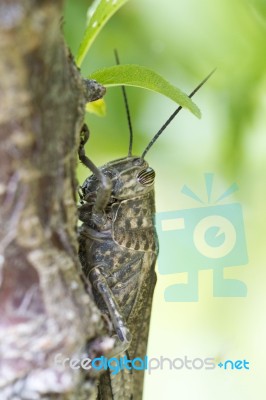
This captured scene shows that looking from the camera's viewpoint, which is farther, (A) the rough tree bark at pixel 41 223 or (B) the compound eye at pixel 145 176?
(B) the compound eye at pixel 145 176

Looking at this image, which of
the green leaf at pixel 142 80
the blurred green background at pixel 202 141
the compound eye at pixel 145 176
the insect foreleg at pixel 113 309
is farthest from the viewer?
the blurred green background at pixel 202 141

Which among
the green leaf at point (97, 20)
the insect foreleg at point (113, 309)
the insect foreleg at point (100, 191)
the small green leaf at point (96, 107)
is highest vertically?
Result: the green leaf at point (97, 20)

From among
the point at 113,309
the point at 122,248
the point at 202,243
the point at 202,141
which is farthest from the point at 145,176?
the point at 202,141

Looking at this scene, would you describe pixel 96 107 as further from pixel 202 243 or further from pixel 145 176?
pixel 202 243

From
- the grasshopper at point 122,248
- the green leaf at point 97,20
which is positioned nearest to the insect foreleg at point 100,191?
the grasshopper at point 122,248

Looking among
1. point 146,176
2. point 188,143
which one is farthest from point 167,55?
point 146,176

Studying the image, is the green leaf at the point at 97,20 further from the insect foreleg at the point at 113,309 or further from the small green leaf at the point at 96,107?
the insect foreleg at the point at 113,309

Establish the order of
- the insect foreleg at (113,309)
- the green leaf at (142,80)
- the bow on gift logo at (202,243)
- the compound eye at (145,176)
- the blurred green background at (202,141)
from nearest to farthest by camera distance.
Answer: the green leaf at (142,80) → the insect foreleg at (113,309) → the compound eye at (145,176) → the bow on gift logo at (202,243) → the blurred green background at (202,141)

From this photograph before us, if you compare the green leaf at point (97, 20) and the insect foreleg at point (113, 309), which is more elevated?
the green leaf at point (97, 20)

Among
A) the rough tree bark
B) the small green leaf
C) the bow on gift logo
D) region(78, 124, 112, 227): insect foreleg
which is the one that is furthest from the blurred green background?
the rough tree bark
